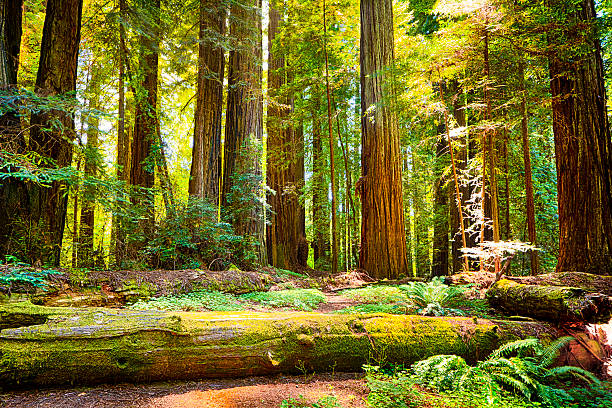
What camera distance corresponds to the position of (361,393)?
8.75ft

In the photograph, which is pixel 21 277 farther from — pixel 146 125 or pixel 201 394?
pixel 146 125

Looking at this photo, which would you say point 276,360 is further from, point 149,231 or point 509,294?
point 149,231

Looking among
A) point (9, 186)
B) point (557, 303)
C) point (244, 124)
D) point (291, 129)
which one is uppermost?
point (291, 129)

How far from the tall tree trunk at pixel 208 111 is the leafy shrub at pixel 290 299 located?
11.7 ft

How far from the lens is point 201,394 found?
8.30 ft

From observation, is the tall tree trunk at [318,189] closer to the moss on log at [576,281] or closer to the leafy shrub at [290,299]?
the leafy shrub at [290,299]

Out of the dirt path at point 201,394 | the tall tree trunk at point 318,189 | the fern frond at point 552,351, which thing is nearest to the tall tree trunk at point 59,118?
the dirt path at point 201,394

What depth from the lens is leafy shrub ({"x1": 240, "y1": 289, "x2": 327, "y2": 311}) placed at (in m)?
5.29

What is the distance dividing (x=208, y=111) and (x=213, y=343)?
25.3ft

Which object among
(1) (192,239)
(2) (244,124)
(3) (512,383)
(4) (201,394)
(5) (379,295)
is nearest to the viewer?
(4) (201,394)

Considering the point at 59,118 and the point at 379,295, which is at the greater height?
the point at 59,118

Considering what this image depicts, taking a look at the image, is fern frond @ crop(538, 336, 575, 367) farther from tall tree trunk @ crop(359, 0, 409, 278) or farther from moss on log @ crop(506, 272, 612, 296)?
tall tree trunk @ crop(359, 0, 409, 278)

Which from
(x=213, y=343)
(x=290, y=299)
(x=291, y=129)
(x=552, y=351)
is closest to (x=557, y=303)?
(x=552, y=351)

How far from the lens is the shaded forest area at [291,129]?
5387mm
